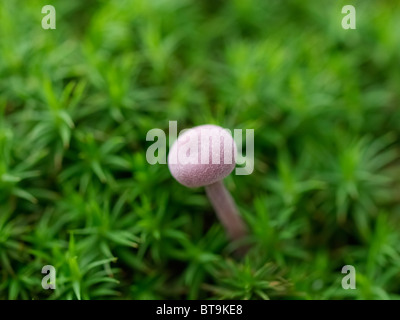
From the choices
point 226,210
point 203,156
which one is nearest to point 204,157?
point 203,156

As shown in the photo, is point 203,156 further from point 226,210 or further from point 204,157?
point 226,210

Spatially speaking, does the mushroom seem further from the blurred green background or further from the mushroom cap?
the blurred green background

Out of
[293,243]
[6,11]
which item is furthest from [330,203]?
[6,11]

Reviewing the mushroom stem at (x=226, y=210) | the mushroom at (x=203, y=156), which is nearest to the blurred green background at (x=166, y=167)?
the mushroom stem at (x=226, y=210)

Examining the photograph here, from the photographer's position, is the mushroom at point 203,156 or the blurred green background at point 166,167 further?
the blurred green background at point 166,167

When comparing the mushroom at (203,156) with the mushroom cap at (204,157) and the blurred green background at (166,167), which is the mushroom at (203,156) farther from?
the blurred green background at (166,167)

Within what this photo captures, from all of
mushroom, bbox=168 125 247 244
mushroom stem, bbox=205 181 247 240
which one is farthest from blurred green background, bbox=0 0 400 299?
mushroom, bbox=168 125 247 244

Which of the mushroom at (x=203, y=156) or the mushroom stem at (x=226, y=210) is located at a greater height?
the mushroom at (x=203, y=156)
